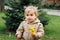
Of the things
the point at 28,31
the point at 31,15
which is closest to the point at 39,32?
the point at 28,31

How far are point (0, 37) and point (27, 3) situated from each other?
74.0 inches

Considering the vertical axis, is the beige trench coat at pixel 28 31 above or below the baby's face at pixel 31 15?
below

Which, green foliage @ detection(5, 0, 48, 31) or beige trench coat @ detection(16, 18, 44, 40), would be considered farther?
green foliage @ detection(5, 0, 48, 31)

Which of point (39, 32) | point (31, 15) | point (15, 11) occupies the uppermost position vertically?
point (31, 15)

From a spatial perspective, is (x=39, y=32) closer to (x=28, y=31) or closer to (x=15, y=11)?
(x=28, y=31)

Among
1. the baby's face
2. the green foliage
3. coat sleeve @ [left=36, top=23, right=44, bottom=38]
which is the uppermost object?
the baby's face

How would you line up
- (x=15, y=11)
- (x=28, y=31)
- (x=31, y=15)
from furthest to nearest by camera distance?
(x=15, y=11) → (x=28, y=31) → (x=31, y=15)

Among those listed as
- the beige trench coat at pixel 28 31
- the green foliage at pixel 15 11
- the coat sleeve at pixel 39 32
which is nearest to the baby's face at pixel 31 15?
the beige trench coat at pixel 28 31

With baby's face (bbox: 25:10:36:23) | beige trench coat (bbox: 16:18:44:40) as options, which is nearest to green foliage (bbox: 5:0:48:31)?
beige trench coat (bbox: 16:18:44:40)

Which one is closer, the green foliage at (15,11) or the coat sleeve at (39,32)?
the coat sleeve at (39,32)

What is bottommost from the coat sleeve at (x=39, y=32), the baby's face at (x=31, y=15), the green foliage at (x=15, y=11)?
the green foliage at (x=15, y=11)

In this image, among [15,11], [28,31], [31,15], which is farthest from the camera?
[15,11]

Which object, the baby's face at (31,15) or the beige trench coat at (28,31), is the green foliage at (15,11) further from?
the baby's face at (31,15)

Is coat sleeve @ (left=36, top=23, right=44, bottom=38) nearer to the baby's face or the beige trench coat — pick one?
the beige trench coat
